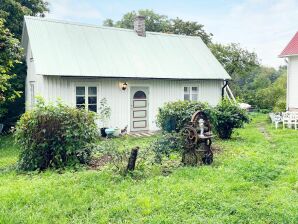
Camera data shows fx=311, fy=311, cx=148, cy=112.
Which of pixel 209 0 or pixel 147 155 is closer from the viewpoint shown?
pixel 147 155

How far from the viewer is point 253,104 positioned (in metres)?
24.8

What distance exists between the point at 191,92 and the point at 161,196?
10.5 meters

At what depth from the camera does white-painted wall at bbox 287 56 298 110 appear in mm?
15930

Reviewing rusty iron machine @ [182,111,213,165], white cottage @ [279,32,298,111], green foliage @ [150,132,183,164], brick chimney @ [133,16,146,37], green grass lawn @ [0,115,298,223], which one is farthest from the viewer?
white cottage @ [279,32,298,111]

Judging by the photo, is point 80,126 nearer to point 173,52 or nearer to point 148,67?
point 148,67

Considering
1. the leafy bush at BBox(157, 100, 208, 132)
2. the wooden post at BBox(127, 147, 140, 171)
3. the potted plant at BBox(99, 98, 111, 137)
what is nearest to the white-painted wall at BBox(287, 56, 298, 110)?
the leafy bush at BBox(157, 100, 208, 132)

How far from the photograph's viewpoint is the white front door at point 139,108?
13695 mm

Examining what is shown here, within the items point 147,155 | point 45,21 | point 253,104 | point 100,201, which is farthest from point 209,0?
point 100,201

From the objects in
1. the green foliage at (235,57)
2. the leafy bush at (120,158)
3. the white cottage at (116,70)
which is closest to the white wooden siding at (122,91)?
the white cottage at (116,70)

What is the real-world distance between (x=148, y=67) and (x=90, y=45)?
2703mm

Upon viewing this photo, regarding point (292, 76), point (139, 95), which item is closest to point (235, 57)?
point (292, 76)

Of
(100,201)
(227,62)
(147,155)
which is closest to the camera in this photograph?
(100,201)

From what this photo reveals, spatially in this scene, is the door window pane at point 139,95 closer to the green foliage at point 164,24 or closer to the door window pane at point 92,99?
the door window pane at point 92,99

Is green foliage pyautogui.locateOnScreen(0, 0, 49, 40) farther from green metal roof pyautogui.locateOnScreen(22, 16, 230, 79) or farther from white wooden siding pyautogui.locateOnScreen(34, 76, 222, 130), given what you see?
white wooden siding pyautogui.locateOnScreen(34, 76, 222, 130)
